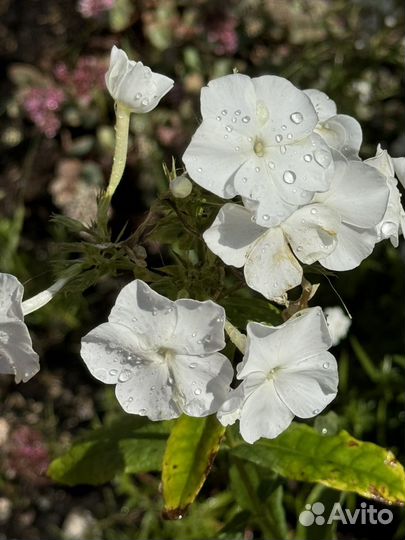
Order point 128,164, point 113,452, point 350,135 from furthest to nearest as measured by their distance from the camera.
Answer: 1. point 128,164
2. point 113,452
3. point 350,135

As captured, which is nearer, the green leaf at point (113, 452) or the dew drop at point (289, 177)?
the dew drop at point (289, 177)

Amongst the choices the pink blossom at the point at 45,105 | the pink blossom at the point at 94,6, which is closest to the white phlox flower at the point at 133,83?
the pink blossom at the point at 45,105

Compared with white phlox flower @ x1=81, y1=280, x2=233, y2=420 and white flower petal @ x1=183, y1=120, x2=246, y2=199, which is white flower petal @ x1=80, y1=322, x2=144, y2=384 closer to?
white phlox flower @ x1=81, y1=280, x2=233, y2=420

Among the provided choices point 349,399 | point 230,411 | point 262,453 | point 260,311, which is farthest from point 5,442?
point 230,411

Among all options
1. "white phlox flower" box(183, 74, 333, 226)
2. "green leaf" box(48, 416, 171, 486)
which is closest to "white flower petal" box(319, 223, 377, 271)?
→ "white phlox flower" box(183, 74, 333, 226)

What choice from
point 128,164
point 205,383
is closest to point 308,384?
point 205,383

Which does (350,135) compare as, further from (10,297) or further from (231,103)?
(10,297)

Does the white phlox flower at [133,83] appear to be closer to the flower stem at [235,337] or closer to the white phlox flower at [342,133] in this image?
the white phlox flower at [342,133]
